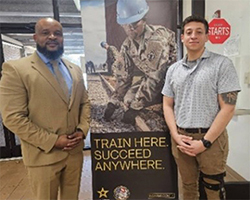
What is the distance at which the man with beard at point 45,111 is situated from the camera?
4.66 feet

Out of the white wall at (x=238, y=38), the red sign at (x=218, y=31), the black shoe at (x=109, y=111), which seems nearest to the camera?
the black shoe at (x=109, y=111)

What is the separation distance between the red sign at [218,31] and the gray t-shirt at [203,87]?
1.67 feet

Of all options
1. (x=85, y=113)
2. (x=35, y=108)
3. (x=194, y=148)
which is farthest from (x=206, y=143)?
(x=35, y=108)

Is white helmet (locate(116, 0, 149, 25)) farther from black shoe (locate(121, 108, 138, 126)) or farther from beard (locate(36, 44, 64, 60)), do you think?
black shoe (locate(121, 108, 138, 126))

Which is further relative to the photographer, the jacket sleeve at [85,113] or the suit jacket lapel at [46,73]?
the jacket sleeve at [85,113]

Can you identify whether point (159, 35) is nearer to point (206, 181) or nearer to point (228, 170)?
point (206, 181)

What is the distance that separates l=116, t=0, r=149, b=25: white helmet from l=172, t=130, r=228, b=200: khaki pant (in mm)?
920

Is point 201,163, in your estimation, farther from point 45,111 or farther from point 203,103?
point 45,111

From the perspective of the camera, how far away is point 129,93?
5.77 ft

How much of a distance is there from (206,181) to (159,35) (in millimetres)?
1123

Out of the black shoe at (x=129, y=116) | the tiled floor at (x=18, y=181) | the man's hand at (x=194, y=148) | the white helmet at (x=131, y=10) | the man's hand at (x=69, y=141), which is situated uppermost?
the white helmet at (x=131, y=10)

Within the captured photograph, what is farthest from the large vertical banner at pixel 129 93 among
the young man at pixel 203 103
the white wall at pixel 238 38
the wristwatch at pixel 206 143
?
the white wall at pixel 238 38

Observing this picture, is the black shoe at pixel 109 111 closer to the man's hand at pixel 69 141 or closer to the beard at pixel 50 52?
the man's hand at pixel 69 141

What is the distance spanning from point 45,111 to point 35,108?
7 centimetres
